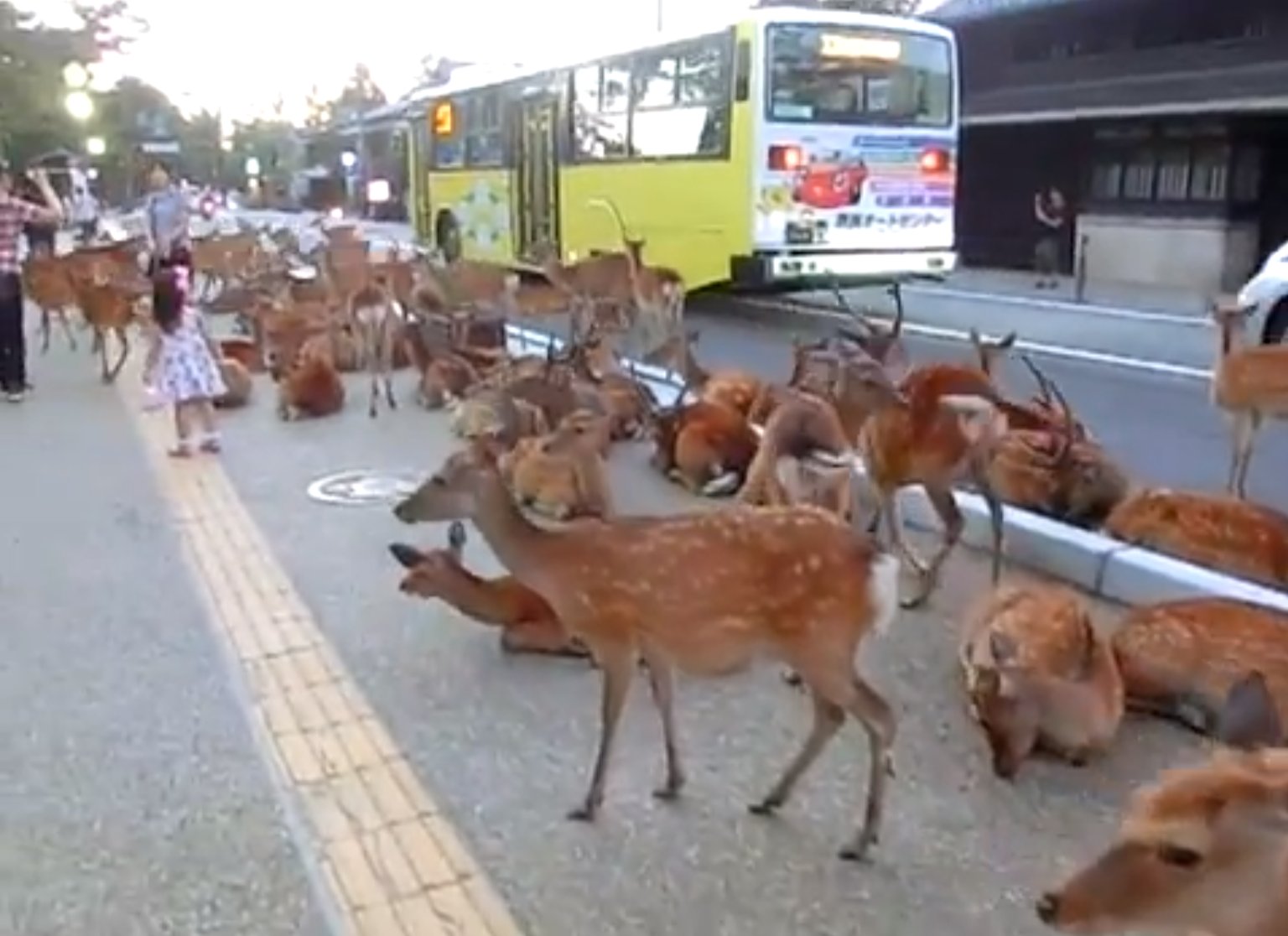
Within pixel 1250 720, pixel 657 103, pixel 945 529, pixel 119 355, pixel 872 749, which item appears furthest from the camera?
pixel 657 103

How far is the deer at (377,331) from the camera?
40.8ft

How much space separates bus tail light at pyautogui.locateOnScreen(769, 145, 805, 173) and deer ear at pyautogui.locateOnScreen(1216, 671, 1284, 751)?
43.2 feet

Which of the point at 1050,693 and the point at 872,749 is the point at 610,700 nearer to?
the point at 872,749

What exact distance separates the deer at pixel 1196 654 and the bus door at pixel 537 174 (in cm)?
1579

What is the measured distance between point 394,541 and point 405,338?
5.42m

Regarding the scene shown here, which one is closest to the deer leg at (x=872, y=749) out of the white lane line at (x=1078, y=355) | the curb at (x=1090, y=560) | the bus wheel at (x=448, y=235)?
the curb at (x=1090, y=560)

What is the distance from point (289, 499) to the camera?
843 centimetres

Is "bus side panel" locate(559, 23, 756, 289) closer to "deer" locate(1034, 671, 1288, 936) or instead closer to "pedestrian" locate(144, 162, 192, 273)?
"pedestrian" locate(144, 162, 192, 273)

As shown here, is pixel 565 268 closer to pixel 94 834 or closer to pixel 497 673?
pixel 497 673

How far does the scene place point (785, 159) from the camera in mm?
15648

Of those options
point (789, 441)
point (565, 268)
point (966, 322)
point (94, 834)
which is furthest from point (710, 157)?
point (94, 834)

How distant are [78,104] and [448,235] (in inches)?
751

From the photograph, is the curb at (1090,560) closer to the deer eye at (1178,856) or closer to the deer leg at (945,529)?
the deer leg at (945,529)

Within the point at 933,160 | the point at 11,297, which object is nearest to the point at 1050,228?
the point at 933,160
